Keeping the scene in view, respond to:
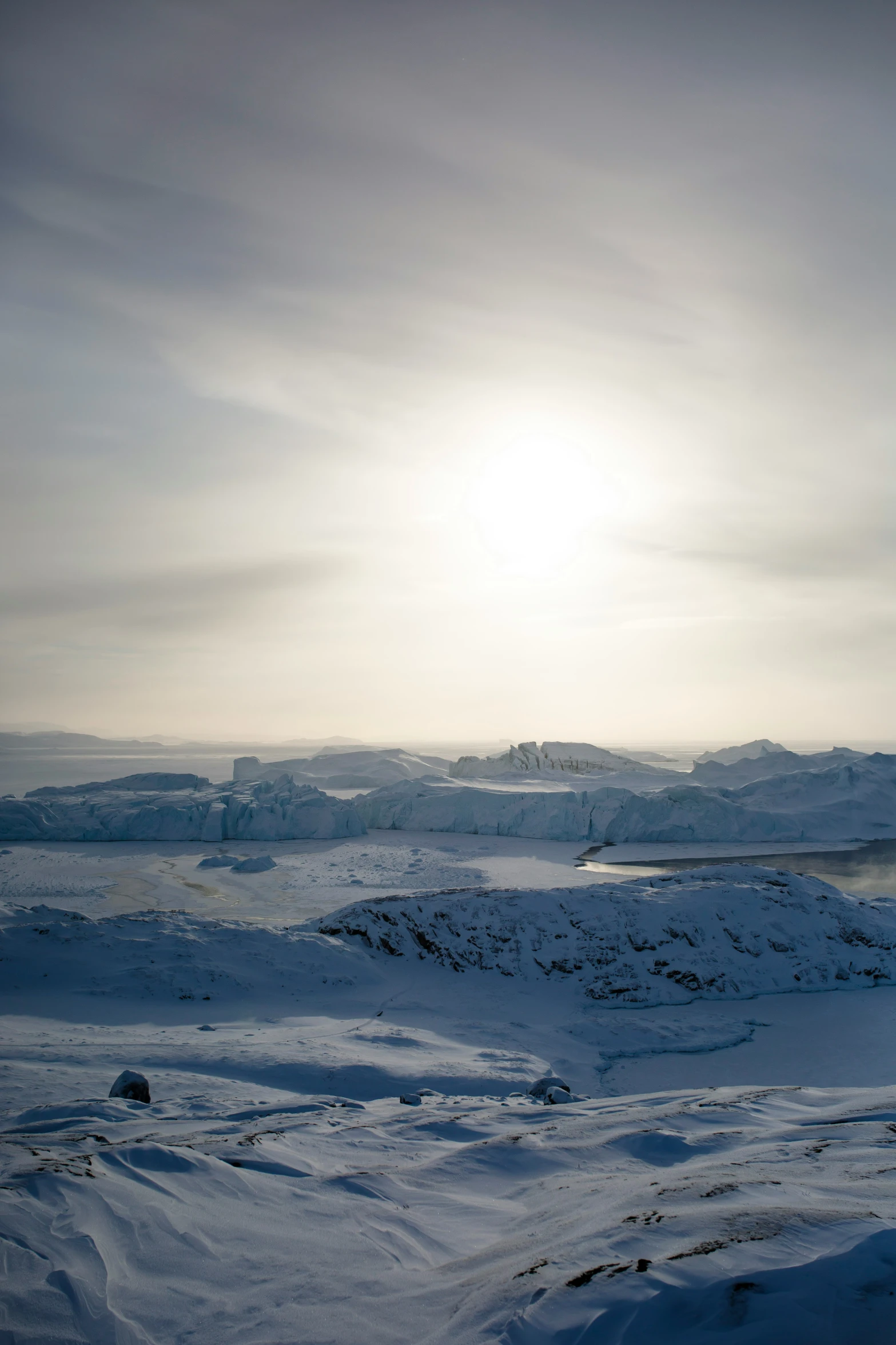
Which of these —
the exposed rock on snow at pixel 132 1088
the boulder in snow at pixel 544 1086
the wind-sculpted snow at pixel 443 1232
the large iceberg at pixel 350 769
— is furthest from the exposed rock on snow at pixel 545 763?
the wind-sculpted snow at pixel 443 1232

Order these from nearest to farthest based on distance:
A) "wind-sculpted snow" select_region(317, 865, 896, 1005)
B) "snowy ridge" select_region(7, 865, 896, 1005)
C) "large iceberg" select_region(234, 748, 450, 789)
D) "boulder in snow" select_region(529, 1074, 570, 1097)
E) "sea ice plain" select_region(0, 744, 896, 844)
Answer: "boulder in snow" select_region(529, 1074, 570, 1097) → "snowy ridge" select_region(7, 865, 896, 1005) → "wind-sculpted snow" select_region(317, 865, 896, 1005) → "sea ice plain" select_region(0, 744, 896, 844) → "large iceberg" select_region(234, 748, 450, 789)

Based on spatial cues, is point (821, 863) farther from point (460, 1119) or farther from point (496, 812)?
point (460, 1119)

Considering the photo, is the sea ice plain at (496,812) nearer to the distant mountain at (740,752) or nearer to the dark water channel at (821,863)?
the dark water channel at (821,863)

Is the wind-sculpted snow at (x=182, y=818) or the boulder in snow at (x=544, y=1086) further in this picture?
the wind-sculpted snow at (x=182, y=818)

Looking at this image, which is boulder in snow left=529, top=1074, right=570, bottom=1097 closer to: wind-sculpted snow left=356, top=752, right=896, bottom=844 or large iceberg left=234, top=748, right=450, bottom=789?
wind-sculpted snow left=356, top=752, right=896, bottom=844

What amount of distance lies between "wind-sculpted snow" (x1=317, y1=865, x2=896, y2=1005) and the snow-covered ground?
0.06 metres

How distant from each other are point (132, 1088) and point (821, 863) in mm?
28563

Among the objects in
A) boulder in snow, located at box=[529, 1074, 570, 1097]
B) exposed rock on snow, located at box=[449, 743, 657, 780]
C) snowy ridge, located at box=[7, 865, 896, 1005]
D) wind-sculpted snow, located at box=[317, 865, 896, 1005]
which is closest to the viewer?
boulder in snow, located at box=[529, 1074, 570, 1097]

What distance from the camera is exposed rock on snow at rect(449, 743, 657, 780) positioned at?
175 feet

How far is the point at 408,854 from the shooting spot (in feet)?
97.2

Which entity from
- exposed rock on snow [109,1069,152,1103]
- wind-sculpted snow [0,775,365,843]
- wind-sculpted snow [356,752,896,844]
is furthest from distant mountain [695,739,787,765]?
exposed rock on snow [109,1069,152,1103]

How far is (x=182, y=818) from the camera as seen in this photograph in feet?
114

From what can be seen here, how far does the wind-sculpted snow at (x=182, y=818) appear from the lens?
33844 mm

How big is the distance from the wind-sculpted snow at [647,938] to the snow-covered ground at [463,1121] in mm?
57
